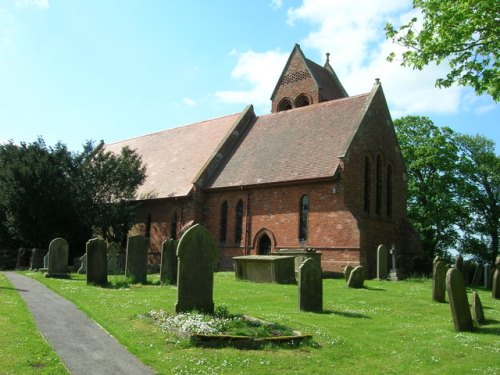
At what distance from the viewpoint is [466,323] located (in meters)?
9.86

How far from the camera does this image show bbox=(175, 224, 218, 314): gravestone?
9.70 meters

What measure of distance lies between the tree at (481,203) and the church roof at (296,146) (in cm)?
1719

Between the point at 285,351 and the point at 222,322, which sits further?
the point at 222,322

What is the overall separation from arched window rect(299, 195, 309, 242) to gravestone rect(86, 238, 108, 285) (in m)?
10.5

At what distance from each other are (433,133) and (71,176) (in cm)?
2841

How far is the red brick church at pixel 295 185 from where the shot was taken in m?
23.2

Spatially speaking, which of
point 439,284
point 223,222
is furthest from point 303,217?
point 439,284

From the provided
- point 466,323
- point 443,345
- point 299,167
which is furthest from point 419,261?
point 443,345

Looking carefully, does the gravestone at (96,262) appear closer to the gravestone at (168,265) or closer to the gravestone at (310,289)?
the gravestone at (168,265)

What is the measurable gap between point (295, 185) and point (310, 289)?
1328cm

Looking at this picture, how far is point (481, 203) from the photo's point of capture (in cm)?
4047

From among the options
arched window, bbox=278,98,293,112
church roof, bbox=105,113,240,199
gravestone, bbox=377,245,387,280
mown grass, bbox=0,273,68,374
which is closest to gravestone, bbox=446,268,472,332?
mown grass, bbox=0,273,68,374

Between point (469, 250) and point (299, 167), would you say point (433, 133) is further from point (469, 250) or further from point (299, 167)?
point (299, 167)

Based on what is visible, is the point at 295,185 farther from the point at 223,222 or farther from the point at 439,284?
the point at 439,284
